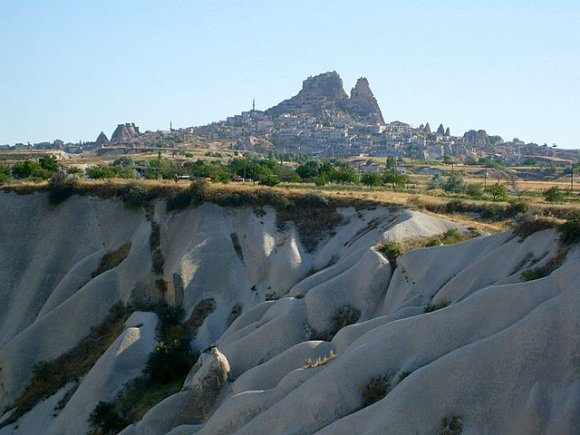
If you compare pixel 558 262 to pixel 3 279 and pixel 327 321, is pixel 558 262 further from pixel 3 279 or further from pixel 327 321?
pixel 3 279

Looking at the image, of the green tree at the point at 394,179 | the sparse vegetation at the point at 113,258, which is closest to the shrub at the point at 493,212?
the sparse vegetation at the point at 113,258

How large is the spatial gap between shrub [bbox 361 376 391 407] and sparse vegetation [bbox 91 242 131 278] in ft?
95.4

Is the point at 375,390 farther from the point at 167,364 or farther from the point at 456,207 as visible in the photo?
the point at 456,207

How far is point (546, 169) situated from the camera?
123 metres

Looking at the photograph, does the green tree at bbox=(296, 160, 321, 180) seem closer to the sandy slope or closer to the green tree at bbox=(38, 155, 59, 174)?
the green tree at bbox=(38, 155, 59, 174)

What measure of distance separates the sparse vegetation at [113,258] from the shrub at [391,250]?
19112 mm

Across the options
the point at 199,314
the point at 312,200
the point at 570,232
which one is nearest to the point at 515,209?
the point at 312,200

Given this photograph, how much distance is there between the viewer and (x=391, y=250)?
1518 inches

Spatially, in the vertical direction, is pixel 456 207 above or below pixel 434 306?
above

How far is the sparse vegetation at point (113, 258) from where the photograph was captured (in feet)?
166

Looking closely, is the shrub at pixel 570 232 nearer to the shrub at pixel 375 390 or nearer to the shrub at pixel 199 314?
the shrub at pixel 375 390

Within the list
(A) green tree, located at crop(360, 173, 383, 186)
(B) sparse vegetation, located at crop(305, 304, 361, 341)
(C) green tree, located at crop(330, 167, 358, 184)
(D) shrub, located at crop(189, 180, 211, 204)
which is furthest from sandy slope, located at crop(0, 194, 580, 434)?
(C) green tree, located at crop(330, 167, 358, 184)

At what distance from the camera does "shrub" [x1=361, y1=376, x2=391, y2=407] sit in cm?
2406

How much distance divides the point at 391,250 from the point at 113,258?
20846 millimetres
